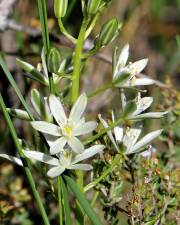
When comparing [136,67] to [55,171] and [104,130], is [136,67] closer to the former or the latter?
[104,130]

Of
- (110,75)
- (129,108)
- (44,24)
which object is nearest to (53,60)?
(44,24)

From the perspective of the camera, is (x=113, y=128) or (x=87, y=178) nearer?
(x=113, y=128)

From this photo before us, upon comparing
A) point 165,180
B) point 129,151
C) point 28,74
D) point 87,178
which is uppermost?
point 28,74

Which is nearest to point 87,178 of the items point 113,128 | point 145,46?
point 113,128

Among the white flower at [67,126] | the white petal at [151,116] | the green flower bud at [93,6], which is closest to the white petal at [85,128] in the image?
the white flower at [67,126]

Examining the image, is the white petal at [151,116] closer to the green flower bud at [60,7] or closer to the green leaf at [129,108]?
the green leaf at [129,108]

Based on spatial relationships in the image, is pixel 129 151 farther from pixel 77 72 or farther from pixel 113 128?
pixel 77 72
